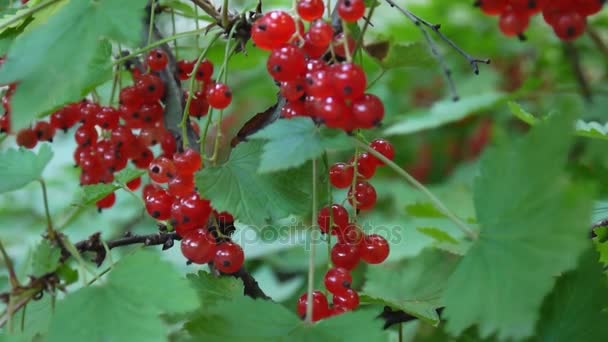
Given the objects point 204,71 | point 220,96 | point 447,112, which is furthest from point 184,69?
point 447,112

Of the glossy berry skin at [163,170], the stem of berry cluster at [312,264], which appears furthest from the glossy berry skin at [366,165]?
the glossy berry skin at [163,170]

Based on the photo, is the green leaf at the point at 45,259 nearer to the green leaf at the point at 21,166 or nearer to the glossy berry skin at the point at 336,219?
the green leaf at the point at 21,166

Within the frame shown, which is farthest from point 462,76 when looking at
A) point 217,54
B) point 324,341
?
point 324,341

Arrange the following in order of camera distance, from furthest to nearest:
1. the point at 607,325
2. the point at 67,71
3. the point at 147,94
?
the point at 147,94 < the point at 607,325 < the point at 67,71

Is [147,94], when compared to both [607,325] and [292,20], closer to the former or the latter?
[292,20]

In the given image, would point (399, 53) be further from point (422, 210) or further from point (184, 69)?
point (422, 210)

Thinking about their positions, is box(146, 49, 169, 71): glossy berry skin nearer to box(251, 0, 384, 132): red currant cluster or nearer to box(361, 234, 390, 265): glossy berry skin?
box(251, 0, 384, 132): red currant cluster

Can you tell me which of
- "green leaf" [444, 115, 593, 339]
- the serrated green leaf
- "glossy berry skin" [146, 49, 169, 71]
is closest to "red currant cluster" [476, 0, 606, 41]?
"green leaf" [444, 115, 593, 339]
